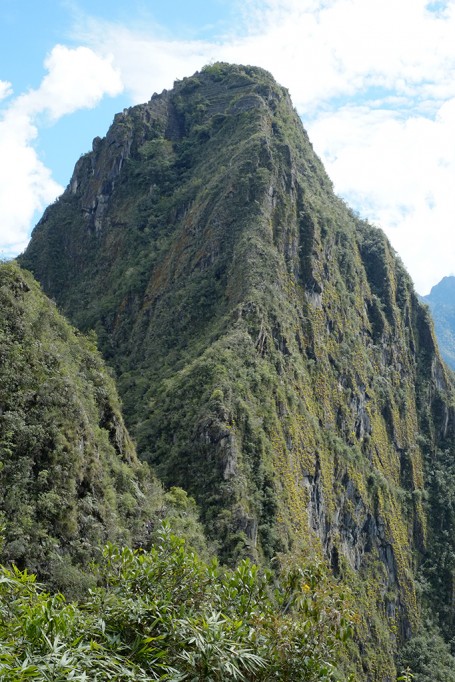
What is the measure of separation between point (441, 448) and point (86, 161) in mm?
60487

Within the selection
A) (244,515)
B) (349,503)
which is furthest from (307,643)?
(349,503)

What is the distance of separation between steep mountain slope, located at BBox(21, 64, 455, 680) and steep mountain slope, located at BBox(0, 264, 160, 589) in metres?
11.7

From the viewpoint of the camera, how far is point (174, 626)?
7.79 m

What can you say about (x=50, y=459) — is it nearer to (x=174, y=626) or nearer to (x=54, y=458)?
(x=54, y=458)

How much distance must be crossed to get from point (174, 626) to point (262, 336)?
4003cm

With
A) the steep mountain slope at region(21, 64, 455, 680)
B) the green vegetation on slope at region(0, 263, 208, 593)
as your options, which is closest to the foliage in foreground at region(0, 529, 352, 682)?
the green vegetation on slope at region(0, 263, 208, 593)

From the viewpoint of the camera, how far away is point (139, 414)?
147ft

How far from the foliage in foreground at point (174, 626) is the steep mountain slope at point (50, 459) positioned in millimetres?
8431

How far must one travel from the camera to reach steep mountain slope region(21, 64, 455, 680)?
40500 millimetres

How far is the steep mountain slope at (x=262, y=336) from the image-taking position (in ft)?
133

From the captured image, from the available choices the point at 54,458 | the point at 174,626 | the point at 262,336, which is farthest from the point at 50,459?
the point at 262,336

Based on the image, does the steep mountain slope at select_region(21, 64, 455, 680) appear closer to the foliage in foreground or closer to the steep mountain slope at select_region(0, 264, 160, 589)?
the steep mountain slope at select_region(0, 264, 160, 589)

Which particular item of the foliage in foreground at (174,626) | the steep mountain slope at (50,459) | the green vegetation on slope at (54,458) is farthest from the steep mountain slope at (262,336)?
the foliage in foreground at (174,626)

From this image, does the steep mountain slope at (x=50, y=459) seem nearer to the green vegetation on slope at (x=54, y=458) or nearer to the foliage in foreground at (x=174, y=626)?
the green vegetation on slope at (x=54, y=458)
